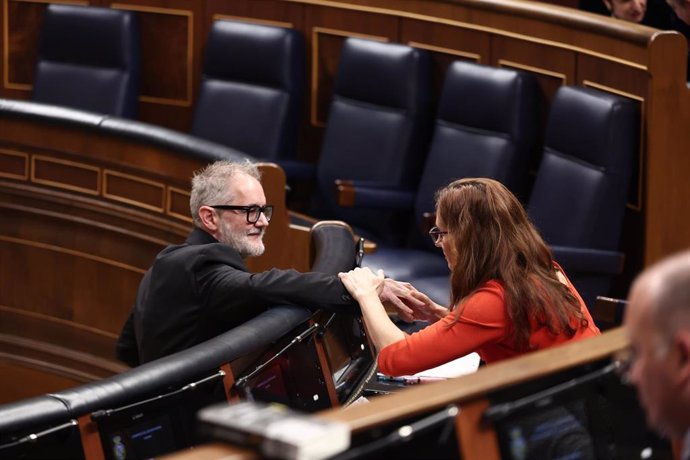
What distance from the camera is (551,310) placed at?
1.68 meters

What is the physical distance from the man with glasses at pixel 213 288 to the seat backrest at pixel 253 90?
134cm

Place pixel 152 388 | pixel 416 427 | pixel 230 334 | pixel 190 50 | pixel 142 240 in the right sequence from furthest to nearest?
1. pixel 190 50
2. pixel 142 240
3. pixel 230 334
4. pixel 152 388
5. pixel 416 427

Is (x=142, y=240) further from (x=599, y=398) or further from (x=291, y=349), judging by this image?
(x=599, y=398)

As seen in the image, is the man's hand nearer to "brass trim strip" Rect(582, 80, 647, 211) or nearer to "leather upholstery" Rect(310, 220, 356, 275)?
"leather upholstery" Rect(310, 220, 356, 275)

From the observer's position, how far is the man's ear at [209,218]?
2061mm

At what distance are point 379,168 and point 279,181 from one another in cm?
66

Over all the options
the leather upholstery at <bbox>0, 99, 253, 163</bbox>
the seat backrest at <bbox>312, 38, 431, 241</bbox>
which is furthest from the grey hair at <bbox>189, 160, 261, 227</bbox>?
the seat backrest at <bbox>312, 38, 431, 241</bbox>

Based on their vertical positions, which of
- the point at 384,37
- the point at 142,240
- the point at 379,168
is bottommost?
the point at 142,240

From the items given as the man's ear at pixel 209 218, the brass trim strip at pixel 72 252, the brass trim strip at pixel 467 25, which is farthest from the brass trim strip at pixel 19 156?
the man's ear at pixel 209 218

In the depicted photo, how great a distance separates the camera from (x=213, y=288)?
1834 mm

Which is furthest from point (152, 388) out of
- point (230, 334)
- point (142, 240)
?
point (142, 240)

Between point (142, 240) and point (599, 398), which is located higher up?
point (599, 398)

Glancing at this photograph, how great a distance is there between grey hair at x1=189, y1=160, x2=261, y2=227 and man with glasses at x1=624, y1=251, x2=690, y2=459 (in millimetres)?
1194

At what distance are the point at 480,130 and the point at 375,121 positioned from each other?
1.14ft
